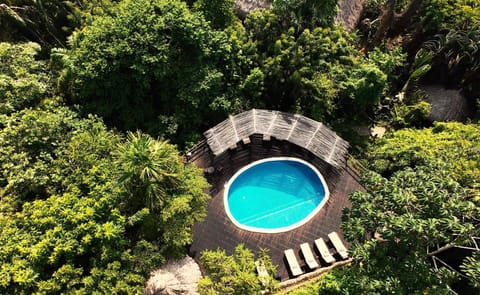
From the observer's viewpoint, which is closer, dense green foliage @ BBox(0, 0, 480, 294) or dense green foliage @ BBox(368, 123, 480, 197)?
dense green foliage @ BBox(0, 0, 480, 294)

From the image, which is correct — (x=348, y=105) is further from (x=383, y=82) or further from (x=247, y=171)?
(x=247, y=171)

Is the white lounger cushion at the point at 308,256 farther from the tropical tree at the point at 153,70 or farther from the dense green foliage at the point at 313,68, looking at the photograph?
the tropical tree at the point at 153,70

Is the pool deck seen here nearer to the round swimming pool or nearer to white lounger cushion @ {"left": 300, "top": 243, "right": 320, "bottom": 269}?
the round swimming pool

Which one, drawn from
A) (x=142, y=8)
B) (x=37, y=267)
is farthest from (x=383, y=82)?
(x=37, y=267)

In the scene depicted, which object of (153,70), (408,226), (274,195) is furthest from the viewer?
(274,195)

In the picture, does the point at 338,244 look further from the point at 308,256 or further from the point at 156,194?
the point at 156,194

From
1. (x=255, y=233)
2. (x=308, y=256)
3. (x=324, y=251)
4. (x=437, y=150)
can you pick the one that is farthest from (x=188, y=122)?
(x=437, y=150)

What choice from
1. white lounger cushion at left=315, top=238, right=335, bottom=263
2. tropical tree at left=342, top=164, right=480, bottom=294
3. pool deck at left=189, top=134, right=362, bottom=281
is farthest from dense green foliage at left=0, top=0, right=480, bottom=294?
white lounger cushion at left=315, top=238, right=335, bottom=263
